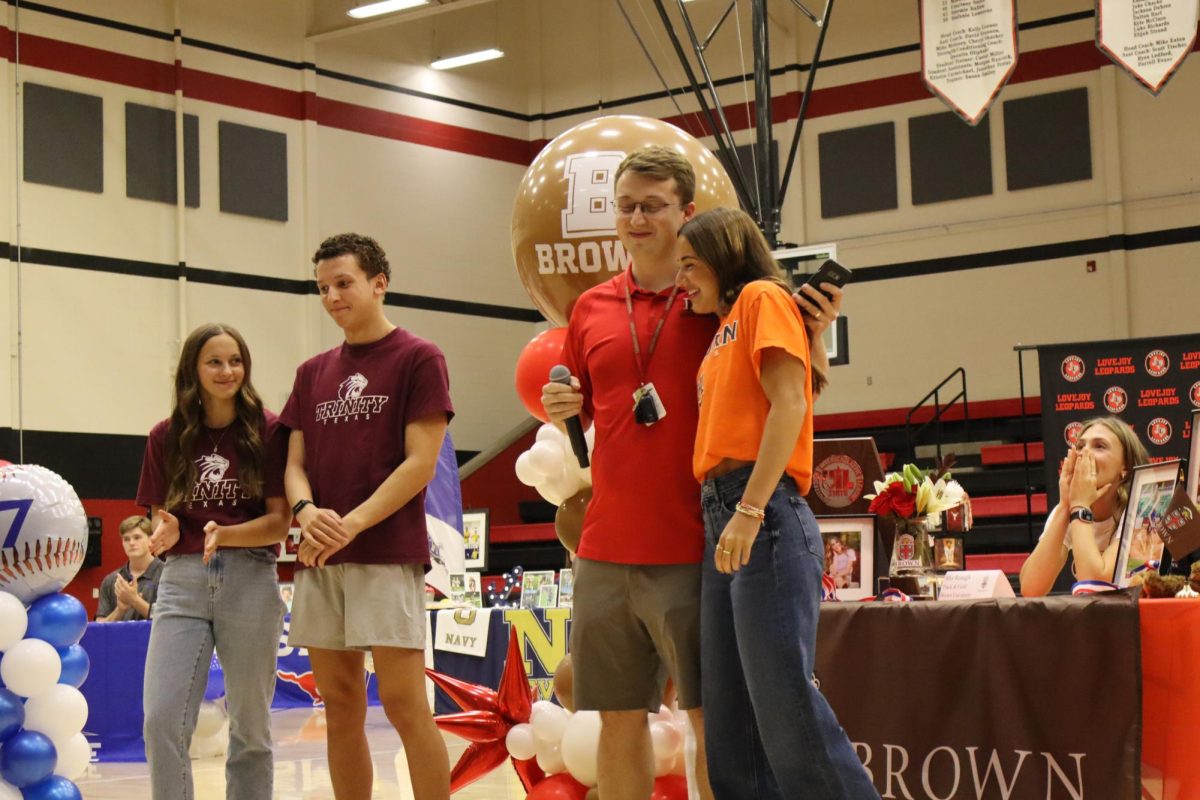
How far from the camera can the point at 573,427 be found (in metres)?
3.42

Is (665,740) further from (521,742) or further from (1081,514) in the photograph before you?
(1081,514)

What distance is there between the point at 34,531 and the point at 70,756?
2.38 feet

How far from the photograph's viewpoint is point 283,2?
651 inches

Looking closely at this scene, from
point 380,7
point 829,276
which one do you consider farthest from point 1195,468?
point 380,7

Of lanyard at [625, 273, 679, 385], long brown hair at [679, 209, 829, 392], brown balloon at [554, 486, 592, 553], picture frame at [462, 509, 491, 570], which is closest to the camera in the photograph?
long brown hair at [679, 209, 829, 392]

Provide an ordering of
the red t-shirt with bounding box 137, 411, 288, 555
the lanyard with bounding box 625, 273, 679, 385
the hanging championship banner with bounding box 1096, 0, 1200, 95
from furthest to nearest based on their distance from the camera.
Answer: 1. the hanging championship banner with bounding box 1096, 0, 1200, 95
2. the red t-shirt with bounding box 137, 411, 288, 555
3. the lanyard with bounding box 625, 273, 679, 385

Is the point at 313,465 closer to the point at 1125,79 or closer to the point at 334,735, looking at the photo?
the point at 334,735

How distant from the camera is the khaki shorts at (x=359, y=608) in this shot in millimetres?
3616

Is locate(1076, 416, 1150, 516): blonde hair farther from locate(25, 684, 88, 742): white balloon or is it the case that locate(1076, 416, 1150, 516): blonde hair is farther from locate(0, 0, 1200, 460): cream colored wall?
locate(0, 0, 1200, 460): cream colored wall

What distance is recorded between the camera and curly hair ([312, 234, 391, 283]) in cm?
383

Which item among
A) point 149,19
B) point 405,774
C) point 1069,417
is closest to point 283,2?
point 149,19

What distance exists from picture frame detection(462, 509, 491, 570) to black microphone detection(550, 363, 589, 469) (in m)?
9.42

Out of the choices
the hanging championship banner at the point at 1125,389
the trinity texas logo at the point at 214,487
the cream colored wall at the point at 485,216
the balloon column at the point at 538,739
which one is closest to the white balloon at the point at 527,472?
the balloon column at the point at 538,739

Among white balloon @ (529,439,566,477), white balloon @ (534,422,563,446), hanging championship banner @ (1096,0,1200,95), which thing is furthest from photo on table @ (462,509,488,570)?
white balloon @ (529,439,566,477)
